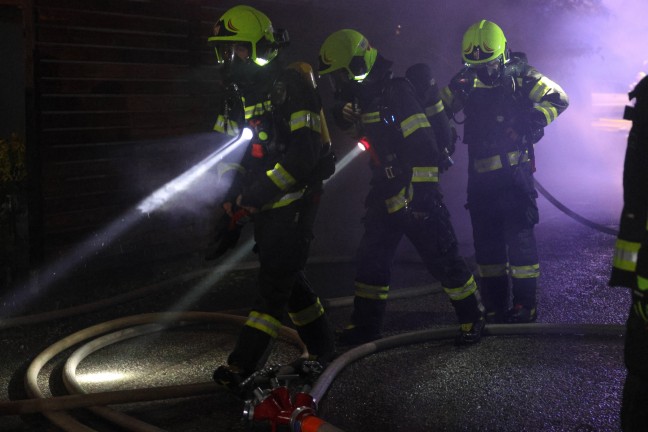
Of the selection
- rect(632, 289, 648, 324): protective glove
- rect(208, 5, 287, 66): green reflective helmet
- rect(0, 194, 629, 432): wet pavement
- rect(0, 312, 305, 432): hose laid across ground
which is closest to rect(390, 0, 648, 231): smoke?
rect(0, 194, 629, 432): wet pavement

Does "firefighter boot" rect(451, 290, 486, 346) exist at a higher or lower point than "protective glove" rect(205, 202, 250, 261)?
lower

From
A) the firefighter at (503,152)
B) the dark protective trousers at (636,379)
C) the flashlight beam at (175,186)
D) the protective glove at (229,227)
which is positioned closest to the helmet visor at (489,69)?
the firefighter at (503,152)

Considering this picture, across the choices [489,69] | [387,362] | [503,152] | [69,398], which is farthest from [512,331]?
[69,398]

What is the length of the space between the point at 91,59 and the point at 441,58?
5700mm

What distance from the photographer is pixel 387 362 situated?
5.16m

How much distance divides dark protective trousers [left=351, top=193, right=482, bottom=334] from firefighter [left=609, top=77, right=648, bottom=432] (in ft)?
8.24

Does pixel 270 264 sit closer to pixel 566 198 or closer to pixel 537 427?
pixel 537 427

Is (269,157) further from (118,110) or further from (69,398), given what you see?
(118,110)

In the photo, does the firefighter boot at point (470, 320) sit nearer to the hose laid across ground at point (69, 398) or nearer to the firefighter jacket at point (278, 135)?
the firefighter jacket at point (278, 135)

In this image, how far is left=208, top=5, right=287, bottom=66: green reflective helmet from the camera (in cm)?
432

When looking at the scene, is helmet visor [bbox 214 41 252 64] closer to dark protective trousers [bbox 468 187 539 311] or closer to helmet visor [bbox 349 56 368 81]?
helmet visor [bbox 349 56 368 81]

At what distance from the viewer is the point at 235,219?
14.6 ft

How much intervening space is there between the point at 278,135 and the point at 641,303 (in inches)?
90.3

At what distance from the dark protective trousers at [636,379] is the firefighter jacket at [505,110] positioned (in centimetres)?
312
